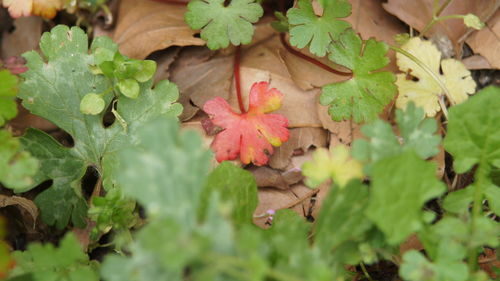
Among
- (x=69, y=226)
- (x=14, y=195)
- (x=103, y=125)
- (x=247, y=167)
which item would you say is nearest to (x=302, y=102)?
(x=247, y=167)

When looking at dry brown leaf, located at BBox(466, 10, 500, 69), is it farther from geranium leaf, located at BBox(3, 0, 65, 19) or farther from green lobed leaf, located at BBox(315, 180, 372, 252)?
geranium leaf, located at BBox(3, 0, 65, 19)

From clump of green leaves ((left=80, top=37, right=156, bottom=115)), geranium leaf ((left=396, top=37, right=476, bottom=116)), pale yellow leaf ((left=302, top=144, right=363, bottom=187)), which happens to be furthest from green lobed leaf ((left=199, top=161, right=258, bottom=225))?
geranium leaf ((left=396, top=37, right=476, bottom=116))

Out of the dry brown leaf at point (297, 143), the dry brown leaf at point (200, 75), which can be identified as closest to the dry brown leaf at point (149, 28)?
the dry brown leaf at point (200, 75)

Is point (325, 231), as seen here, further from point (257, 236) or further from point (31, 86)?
point (31, 86)

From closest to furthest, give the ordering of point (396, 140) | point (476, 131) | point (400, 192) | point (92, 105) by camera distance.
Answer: point (400, 192) < point (396, 140) < point (476, 131) < point (92, 105)

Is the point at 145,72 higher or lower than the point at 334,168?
lower

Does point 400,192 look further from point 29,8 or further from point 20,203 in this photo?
point 29,8

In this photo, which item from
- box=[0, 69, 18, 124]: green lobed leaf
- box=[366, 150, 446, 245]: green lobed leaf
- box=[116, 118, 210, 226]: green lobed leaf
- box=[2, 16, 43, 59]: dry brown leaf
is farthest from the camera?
box=[2, 16, 43, 59]: dry brown leaf

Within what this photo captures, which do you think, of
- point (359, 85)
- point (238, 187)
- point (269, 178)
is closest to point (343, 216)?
point (238, 187)
